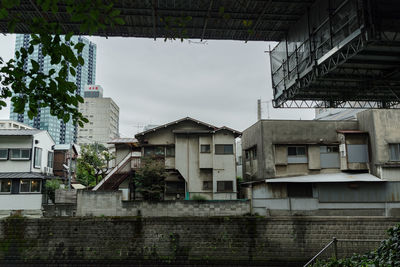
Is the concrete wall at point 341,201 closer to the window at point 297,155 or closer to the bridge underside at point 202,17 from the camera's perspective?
the window at point 297,155

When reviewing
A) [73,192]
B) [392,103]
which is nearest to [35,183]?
[73,192]

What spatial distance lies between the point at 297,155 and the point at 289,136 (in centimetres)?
175

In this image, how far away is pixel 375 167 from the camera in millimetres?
24062

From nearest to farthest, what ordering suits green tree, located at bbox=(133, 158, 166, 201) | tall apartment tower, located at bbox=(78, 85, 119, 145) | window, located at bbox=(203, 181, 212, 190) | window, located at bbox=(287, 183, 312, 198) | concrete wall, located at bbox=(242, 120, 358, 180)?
1. green tree, located at bbox=(133, 158, 166, 201)
2. window, located at bbox=(287, 183, 312, 198)
3. concrete wall, located at bbox=(242, 120, 358, 180)
4. window, located at bbox=(203, 181, 212, 190)
5. tall apartment tower, located at bbox=(78, 85, 119, 145)

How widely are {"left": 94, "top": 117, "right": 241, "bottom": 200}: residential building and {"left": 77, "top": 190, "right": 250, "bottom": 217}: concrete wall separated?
4317 millimetres

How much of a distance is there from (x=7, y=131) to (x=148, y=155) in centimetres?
1324

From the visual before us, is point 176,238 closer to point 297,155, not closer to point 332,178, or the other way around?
point 297,155

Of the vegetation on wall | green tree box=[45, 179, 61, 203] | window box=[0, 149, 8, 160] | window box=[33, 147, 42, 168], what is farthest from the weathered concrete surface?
the vegetation on wall

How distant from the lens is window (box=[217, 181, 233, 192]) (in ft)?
86.6

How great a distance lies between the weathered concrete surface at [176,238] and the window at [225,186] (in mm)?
6899

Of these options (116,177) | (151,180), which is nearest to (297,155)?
(151,180)

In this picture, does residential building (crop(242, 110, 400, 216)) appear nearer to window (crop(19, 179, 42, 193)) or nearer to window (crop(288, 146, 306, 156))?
window (crop(288, 146, 306, 156))

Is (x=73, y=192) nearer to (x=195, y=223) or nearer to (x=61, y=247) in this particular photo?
(x=61, y=247)

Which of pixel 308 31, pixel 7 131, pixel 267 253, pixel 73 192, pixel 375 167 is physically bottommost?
pixel 267 253
